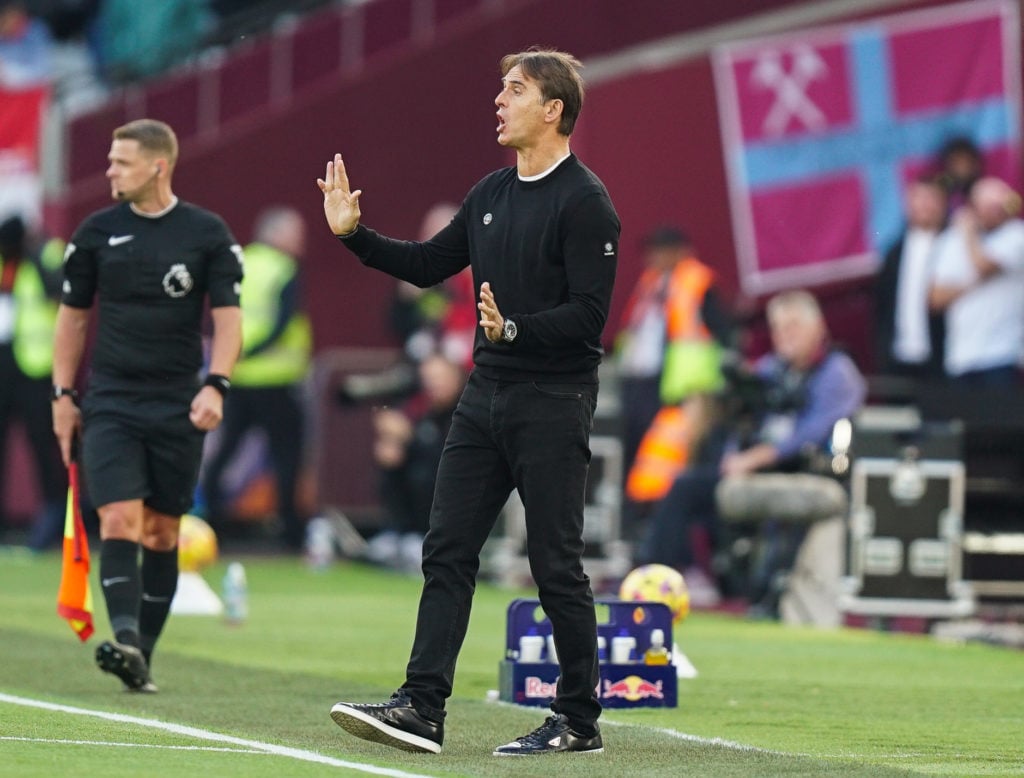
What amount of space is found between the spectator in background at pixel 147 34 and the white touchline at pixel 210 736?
17.1m

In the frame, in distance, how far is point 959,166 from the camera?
1708 cm

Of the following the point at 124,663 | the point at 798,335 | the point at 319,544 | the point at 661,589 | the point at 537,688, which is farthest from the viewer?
the point at 319,544

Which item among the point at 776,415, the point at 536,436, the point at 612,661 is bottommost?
the point at 612,661

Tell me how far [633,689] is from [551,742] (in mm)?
1879

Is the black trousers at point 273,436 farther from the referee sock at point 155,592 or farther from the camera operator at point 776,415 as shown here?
the referee sock at point 155,592

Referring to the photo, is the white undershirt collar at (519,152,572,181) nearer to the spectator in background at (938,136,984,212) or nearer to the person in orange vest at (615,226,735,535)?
the person in orange vest at (615,226,735,535)

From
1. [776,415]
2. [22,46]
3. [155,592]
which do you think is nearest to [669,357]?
[776,415]

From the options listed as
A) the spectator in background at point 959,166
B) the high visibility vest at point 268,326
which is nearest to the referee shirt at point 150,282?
the spectator in background at point 959,166

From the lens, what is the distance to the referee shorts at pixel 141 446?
9711mm

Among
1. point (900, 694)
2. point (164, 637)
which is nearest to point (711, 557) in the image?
point (164, 637)

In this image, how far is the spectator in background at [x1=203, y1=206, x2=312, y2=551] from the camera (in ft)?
65.2

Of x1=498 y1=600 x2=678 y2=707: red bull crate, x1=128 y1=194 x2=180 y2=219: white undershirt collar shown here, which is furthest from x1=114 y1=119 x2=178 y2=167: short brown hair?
x1=498 y1=600 x2=678 y2=707: red bull crate

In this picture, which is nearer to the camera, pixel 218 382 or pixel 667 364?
pixel 218 382

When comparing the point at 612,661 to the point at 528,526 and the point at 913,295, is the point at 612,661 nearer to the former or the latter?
the point at 528,526
